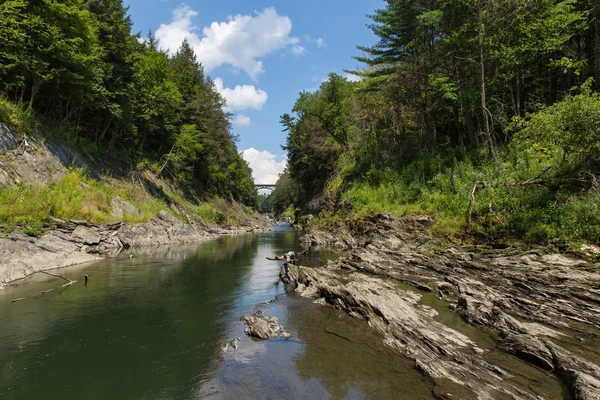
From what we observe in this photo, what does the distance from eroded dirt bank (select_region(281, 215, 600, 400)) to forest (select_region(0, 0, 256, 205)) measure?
26.0 metres

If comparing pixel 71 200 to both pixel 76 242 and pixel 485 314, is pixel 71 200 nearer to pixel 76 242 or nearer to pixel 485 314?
pixel 76 242

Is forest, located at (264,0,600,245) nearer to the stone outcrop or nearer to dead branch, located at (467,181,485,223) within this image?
dead branch, located at (467,181,485,223)

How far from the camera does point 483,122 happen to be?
27953 millimetres

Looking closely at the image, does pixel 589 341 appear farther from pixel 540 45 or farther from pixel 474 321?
pixel 540 45

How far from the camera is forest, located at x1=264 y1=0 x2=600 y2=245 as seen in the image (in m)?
15.1

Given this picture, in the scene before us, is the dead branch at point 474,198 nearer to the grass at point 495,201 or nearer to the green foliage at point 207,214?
the grass at point 495,201

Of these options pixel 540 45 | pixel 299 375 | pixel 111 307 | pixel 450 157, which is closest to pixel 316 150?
pixel 450 157

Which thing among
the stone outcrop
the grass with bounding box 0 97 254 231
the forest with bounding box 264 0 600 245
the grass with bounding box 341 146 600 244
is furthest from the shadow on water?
the forest with bounding box 264 0 600 245

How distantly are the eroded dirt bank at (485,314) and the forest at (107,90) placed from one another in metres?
26.0

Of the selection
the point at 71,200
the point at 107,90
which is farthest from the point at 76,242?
the point at 107,90

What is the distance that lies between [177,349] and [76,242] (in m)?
17.0

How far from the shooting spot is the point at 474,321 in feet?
31.3

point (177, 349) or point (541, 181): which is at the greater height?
point (541, 181)

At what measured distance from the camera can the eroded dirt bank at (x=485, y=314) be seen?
253 inches
